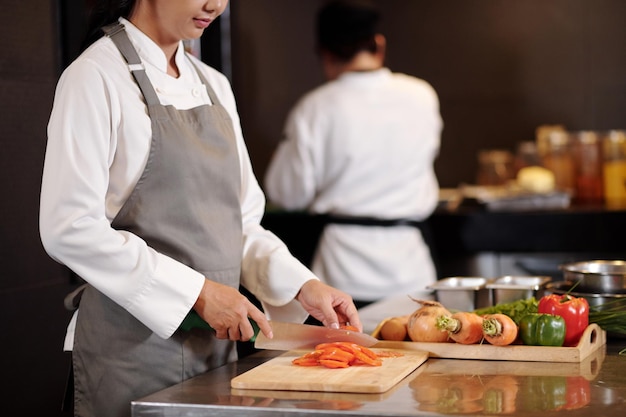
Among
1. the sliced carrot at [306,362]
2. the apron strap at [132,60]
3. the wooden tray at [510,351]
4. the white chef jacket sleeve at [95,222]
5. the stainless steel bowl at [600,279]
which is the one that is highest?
the apron strap at [132,60]

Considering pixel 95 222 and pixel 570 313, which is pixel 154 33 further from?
pixel 570 313

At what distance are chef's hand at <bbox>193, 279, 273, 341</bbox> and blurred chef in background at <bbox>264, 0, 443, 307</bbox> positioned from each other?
204cm

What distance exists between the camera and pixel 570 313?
6.37ft

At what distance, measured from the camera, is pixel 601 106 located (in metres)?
5.31

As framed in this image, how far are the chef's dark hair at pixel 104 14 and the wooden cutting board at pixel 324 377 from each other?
28.5 inches

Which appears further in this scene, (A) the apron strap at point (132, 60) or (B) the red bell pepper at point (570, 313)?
(B) the red bell pepper at point (570, 313)

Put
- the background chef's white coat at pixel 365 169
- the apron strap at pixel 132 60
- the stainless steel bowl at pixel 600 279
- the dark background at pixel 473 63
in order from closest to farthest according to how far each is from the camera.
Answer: the apron strap at pixel 132 60 < the stainless steel bowl at pixel 600 279 < the background chef's white coat at pixel 365 169 < the dark background at pixel 473 63

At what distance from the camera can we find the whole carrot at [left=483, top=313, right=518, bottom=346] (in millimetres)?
1862

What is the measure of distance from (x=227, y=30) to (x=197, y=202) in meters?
2.60

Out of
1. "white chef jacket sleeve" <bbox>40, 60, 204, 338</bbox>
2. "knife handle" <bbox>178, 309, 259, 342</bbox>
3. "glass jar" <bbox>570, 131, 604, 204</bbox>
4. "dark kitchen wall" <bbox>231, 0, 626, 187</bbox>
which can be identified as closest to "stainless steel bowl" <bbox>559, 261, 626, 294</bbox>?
"knife handle" <bbox>178, 309, 259, 342</bbox>

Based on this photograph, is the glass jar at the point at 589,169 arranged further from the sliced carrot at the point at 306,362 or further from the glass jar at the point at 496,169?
the sliced carrot at the point at 306,362

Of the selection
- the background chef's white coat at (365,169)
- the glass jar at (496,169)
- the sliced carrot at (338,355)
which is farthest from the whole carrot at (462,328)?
the glass jar at (496,169)

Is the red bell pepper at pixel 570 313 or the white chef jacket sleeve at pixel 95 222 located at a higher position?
the white chef jacket sleeve at pixel 95 222

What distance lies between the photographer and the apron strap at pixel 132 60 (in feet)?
5.92
